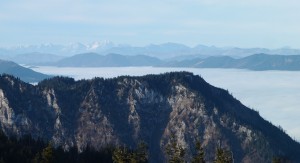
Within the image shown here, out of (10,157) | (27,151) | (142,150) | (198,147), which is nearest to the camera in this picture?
(198,147)

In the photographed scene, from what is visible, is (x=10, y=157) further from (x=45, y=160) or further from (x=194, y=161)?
(x=194, y=161)

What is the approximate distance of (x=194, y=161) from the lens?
5374 inches

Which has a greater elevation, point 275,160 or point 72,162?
point 275,160

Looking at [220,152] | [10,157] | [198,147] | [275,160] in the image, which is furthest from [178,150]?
[10,157]

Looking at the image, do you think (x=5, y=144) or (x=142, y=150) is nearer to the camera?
(x=142, y=150)

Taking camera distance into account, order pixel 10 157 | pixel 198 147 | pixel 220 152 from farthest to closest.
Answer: pixel 10 157, pixel 198 147, pixel 220 152

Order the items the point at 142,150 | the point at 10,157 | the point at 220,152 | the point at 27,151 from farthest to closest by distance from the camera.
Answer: the point at 27,151, the point at 10,157, the point at 142,150, the point at 220,152

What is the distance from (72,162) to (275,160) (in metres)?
88.3

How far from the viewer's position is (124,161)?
5359 inches

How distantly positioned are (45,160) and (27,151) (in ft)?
170

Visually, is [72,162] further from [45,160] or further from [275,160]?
[275,160]

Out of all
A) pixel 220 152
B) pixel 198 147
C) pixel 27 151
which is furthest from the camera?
pixel 27 151

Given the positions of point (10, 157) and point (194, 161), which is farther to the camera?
point (10, 157)

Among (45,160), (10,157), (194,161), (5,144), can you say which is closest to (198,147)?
(194,161)
